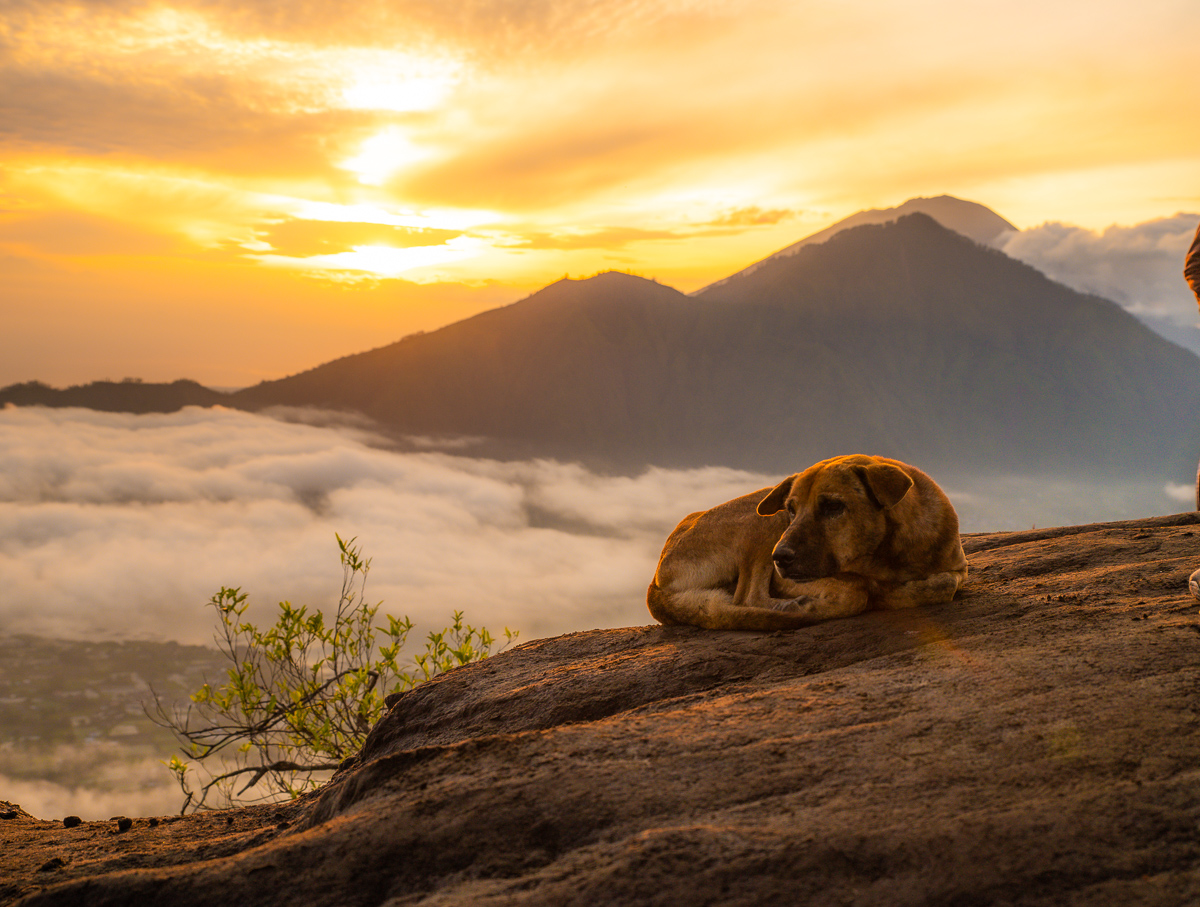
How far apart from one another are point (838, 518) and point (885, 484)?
44 cm

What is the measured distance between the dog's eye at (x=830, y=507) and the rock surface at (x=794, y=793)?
0.93m

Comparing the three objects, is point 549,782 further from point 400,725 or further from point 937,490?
point 937,490

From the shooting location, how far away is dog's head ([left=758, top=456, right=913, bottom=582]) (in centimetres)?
561

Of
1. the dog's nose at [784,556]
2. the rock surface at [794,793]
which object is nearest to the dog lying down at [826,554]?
the dog's nose at [784,556]

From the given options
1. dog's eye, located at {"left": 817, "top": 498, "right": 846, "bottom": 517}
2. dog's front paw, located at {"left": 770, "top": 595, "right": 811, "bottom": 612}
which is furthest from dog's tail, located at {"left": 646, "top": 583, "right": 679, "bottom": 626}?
dog's eye, located at {"left": 817, "top": 498, "right": 846, "bottom": 517}

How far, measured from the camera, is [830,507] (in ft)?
18.9

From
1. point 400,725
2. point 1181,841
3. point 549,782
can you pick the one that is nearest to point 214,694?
point 400,725

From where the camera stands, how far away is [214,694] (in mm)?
10391

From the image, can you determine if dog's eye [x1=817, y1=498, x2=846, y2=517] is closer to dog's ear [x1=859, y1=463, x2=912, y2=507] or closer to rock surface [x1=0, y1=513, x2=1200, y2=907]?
dog's ear [x1=859, y1=463, x2=912, y2=507]

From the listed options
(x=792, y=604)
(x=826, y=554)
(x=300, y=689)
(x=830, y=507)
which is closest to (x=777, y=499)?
(x=830, y=507)

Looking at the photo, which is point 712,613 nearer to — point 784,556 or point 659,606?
point 659,606

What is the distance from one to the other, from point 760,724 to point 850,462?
2702mm

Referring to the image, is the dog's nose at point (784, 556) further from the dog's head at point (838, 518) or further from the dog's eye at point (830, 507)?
the dog's eye at point (830, 507)

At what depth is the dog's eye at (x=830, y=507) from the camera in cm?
575
